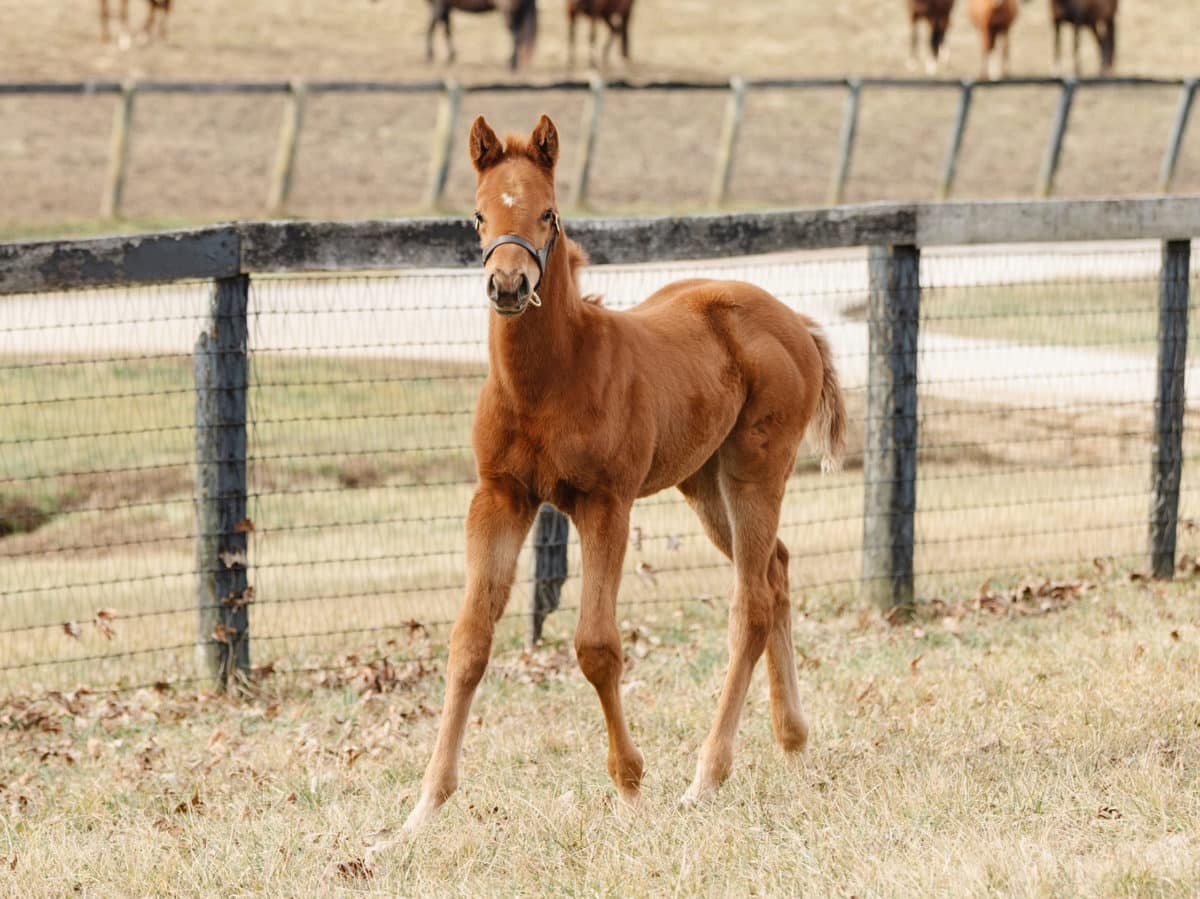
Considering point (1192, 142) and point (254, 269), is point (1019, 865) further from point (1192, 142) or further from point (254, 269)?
point (1192, 142)

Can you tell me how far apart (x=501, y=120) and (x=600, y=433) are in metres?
24.0

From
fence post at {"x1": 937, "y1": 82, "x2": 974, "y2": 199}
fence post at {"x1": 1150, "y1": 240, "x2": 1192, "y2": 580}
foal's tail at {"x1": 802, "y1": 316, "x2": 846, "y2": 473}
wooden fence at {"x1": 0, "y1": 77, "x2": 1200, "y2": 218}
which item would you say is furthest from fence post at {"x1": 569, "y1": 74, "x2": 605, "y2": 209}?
foal's tail at {"x1": 802, "y1": 316, "x2": 846, "y2": 473}

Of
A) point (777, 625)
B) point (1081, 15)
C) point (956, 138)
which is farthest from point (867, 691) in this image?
point (1081, 15)

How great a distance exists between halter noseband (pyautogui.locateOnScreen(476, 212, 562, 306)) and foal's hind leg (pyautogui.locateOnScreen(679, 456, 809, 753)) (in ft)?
3.88

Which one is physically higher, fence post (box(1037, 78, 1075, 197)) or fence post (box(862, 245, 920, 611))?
fence post (box(1037, 78, 1075, 197))

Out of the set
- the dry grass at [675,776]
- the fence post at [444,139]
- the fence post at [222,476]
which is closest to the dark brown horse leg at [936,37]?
the fence post at [444,139]

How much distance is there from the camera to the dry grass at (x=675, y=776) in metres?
4.05

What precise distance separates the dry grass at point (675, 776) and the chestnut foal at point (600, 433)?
27 cm

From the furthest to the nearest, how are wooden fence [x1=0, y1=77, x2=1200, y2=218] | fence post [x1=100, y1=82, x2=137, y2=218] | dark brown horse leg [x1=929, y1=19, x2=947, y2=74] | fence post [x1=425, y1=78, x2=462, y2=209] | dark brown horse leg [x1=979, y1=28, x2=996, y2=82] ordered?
dark brown horse leg [x1=929, y1=19, x2=947, y2=74]
dark brown horse leg [x1=979, y1=28, x2=996, y2=82]
fence post [x1=425, y1=78, x2=462, y2=209]
fence post [x1=100, y1=82, x2=137, y2=218]
wooden fence [x1=0, y1=77, x2=1200, y2=218]

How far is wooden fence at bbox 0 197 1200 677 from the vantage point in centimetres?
620

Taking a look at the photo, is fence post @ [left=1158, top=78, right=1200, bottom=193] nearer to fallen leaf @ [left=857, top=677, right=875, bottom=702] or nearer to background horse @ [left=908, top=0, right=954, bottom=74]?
background horse @ [left=908, top=0, right=954, bottom=74]

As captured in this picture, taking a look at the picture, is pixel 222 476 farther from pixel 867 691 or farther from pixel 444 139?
pixel 444 139

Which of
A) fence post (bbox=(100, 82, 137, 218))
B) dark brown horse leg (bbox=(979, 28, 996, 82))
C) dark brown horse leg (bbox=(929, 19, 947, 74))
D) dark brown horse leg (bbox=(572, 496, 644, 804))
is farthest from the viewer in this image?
dark brown horse leg (bbox=(929, 19, 947, 74))

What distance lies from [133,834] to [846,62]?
3182 centimetres
